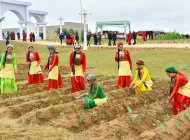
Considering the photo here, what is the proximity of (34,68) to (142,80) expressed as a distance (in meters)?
4.41

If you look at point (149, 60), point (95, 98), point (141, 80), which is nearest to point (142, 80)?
point (141, 80)

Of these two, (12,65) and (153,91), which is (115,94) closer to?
(153,91)

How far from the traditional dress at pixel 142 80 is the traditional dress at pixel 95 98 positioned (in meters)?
2.00

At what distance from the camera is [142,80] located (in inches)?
416

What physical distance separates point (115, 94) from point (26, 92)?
278 centimetres

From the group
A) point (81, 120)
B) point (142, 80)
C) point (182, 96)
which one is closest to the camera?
point (81, 120)

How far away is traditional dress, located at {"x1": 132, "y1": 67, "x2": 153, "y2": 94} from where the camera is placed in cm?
1062

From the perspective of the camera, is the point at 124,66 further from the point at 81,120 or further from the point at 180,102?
the point at 81,120

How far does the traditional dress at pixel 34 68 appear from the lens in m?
13.3

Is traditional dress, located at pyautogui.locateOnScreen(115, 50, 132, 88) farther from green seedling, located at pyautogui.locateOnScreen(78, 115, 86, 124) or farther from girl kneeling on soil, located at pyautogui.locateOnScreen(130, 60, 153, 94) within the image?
green seedling, located at pyautogui.locateOnScreen(78, 115, 86, 124)

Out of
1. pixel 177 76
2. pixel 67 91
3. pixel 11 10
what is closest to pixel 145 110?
pixel 177 76

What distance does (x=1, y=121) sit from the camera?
26.2 feet

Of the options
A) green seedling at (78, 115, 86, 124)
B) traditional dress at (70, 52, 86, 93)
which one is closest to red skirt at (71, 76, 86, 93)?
traditional dress at (70, 52, 86, 93)

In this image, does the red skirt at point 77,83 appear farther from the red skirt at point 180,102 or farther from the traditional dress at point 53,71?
the red skirt at point 180,102
